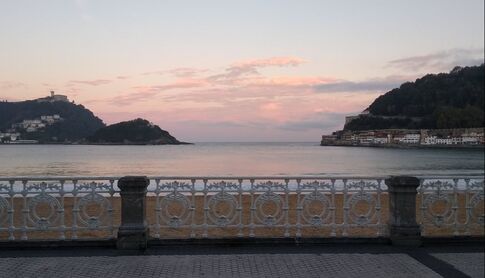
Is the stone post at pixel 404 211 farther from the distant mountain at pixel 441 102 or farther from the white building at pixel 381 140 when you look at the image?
the white building at pixel 381 140

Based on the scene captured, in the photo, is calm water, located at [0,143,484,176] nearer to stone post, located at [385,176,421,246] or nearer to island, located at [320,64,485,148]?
island, located at [320,64,485,148]

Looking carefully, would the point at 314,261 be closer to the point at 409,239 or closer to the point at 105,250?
the point at 409,239

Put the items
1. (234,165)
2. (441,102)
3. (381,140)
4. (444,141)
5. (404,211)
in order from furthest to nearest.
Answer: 1. (381,140)
2. (444,141)
3. (441,102)
4. (234,165)
5. (404,211)

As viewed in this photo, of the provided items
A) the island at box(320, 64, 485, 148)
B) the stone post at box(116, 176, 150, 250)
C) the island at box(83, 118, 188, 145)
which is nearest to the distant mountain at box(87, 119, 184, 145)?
the island at box(83, 118, 188, 145)

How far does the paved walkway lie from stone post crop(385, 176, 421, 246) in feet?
0.88

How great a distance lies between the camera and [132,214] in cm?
798

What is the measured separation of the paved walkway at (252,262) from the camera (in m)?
6.65

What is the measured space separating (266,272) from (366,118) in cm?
15748

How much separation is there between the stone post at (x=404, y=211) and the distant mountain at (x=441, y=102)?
402 ft

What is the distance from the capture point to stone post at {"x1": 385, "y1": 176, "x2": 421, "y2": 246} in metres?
8.26

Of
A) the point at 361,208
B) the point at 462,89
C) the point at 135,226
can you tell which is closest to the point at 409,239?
the point at 135,226

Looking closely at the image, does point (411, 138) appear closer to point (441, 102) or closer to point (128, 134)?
point (441, 102)

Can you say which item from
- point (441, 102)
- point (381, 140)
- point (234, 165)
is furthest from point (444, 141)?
point (234, 165)

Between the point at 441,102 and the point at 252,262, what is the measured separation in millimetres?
129119
